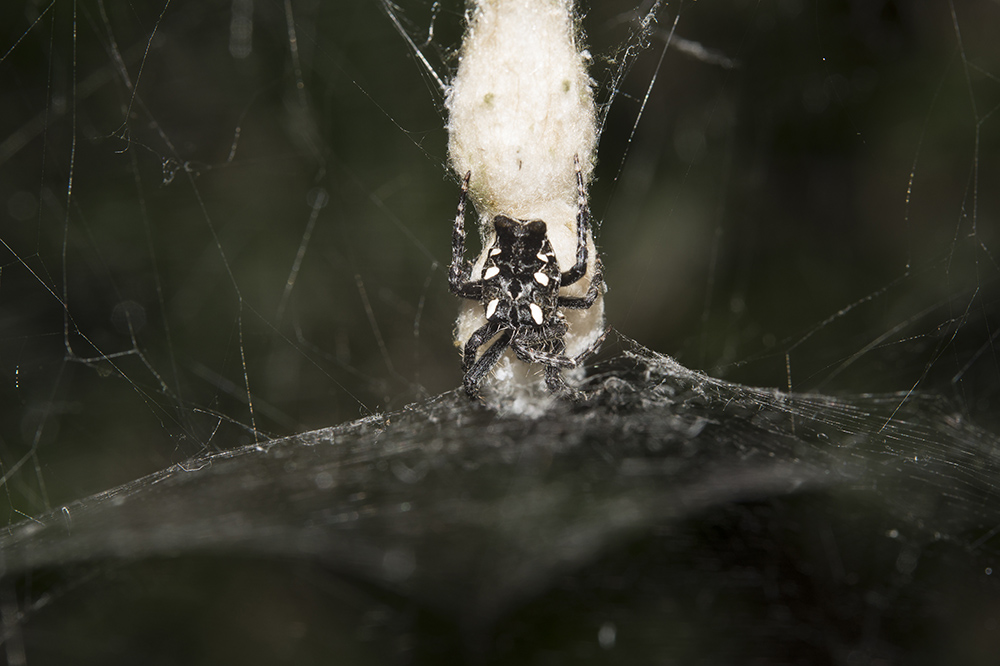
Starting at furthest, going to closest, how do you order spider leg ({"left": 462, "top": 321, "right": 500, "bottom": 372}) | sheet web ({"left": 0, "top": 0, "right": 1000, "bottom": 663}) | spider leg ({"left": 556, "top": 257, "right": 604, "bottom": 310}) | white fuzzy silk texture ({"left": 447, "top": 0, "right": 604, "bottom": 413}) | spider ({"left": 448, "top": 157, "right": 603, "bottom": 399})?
sheet web ({"left": 0, "top": 0, "right": 1000, "bottom": 663})
spider leg ({"left": 462, "top": 321, "right": 500, "bottom": 372})
spider leg ({"left": 556, "top": 257, "right": 604, "bottom": 310})
spider ({"left": 448, "top": 157, "right": 603, "bottom": 399})
white fuzzy silk texture ({"left": 447, "top": 0, "right": 604, "bottom": 413})

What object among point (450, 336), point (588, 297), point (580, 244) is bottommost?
point (450, 336)

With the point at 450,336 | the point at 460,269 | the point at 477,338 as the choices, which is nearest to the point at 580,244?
the point at 460,269

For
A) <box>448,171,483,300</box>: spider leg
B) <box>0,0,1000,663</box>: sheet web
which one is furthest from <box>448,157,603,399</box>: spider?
<box>0,0,1000,663</box>: sheet web

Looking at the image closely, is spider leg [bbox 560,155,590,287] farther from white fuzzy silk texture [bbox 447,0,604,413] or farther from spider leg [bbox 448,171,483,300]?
spider leg [bbox 448,171,483,300]

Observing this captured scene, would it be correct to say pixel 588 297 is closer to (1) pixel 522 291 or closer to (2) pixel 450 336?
(1) pixel 522 291

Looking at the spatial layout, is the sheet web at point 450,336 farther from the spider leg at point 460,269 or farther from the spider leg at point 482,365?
the spider leg at point 460,269

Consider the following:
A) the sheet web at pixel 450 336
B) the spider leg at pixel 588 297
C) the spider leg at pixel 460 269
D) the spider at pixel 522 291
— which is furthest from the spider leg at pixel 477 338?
the sheet web at pixel 450 336
